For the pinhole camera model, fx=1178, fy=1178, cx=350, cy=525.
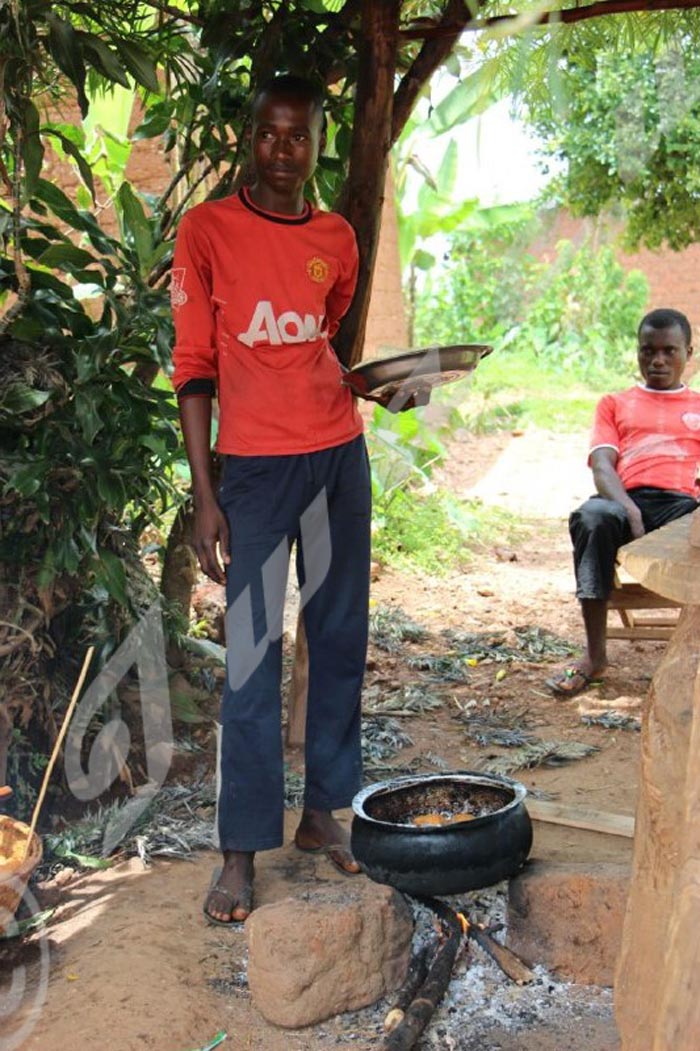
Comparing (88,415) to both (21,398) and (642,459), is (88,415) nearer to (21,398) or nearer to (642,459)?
(21,398)

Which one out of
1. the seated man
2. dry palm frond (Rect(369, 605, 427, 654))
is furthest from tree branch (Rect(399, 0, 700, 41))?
dry palm frond (Rect(369, 605, 427, 654))

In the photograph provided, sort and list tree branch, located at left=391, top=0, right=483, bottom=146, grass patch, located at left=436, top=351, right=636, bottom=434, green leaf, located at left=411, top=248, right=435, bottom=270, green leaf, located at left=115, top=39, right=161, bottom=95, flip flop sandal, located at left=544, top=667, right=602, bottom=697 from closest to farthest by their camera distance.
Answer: green leaf, located at left=115, top=39, right=161, bottom=95
tree branch, located at left=391, top=0, right=483, bottom=146
flip flop sandal, located at left=544, top=667, right=602, bottom=697
green leaf, located at left=411, top=248, right=435, bottom=270
grass patch, located at left=436, top=351, right=636, bottom=434

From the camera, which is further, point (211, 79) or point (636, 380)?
point (636, 380)

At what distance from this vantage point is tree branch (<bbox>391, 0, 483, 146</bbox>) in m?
3.56

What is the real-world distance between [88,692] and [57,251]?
1.31 metres

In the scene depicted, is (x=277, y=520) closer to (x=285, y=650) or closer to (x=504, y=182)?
(x=285, y=650)

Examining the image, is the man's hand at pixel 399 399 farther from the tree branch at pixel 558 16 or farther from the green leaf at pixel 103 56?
the tree branch at pixel 558 16

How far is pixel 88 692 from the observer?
3.60m

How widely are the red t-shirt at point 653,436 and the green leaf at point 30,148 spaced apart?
2.45 m

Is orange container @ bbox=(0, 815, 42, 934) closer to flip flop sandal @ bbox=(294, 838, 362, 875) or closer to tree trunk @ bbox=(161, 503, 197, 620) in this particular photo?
flip flop sandal @ bbox=(294, 838, 362, 875)

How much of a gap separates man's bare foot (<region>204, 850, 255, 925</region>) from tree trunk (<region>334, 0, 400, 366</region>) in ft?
4.77

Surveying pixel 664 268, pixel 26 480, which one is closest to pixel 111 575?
pixel 26 480

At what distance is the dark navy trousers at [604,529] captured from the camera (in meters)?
4.50

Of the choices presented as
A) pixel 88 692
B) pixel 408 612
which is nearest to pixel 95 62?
pixel 88 692
